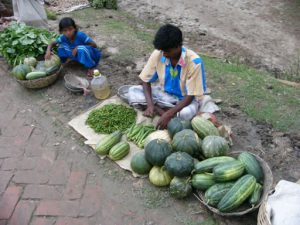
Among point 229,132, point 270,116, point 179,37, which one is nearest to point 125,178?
point 229,132

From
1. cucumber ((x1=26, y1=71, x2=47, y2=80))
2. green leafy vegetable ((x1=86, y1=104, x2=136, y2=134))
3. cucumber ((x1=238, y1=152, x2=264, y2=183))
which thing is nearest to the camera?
cucumber ((x1=238, y1=152, x2=264, y2=183))

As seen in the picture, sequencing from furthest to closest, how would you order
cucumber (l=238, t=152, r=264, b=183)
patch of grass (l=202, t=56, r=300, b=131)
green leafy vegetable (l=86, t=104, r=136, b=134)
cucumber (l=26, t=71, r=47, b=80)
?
cucumber (l=26, t=71, r=47, b=80) < patch of grass (l=202, t=56, r=300, b=131) < green leafy vegetable (l=86, t=104, r=136, b=134) < cucumber (l=238, t=152, r=264, b=183)

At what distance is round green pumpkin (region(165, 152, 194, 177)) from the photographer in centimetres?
338

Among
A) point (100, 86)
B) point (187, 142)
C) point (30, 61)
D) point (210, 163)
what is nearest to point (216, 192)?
point (210, 163)

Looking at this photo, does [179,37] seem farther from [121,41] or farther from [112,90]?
[121,41]

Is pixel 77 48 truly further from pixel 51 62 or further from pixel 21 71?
pixel 21 71

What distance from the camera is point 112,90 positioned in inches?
206

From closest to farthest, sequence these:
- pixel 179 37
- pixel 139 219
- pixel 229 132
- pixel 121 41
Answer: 1. pixel 139 219
2. pixel 179 37
3. pixel 229 132
4. pixel 121 41

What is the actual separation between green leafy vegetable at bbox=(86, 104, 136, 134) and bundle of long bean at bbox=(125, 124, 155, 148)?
0.18 metres

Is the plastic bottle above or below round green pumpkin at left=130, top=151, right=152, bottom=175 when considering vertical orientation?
above

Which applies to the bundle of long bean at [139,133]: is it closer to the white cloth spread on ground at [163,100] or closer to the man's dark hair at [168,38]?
the white cloth spread on ground at [163,100]

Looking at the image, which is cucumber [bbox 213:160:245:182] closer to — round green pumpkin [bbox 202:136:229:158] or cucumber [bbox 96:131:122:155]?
round green pumpkin [bbox 202:136:229:158]

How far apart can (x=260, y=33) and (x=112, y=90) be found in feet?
14.2

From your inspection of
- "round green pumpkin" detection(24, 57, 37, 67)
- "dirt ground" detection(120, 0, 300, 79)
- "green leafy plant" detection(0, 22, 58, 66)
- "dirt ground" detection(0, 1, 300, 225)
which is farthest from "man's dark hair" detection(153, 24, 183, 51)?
"dirt ground" detection(120, 0, 300, 79)
